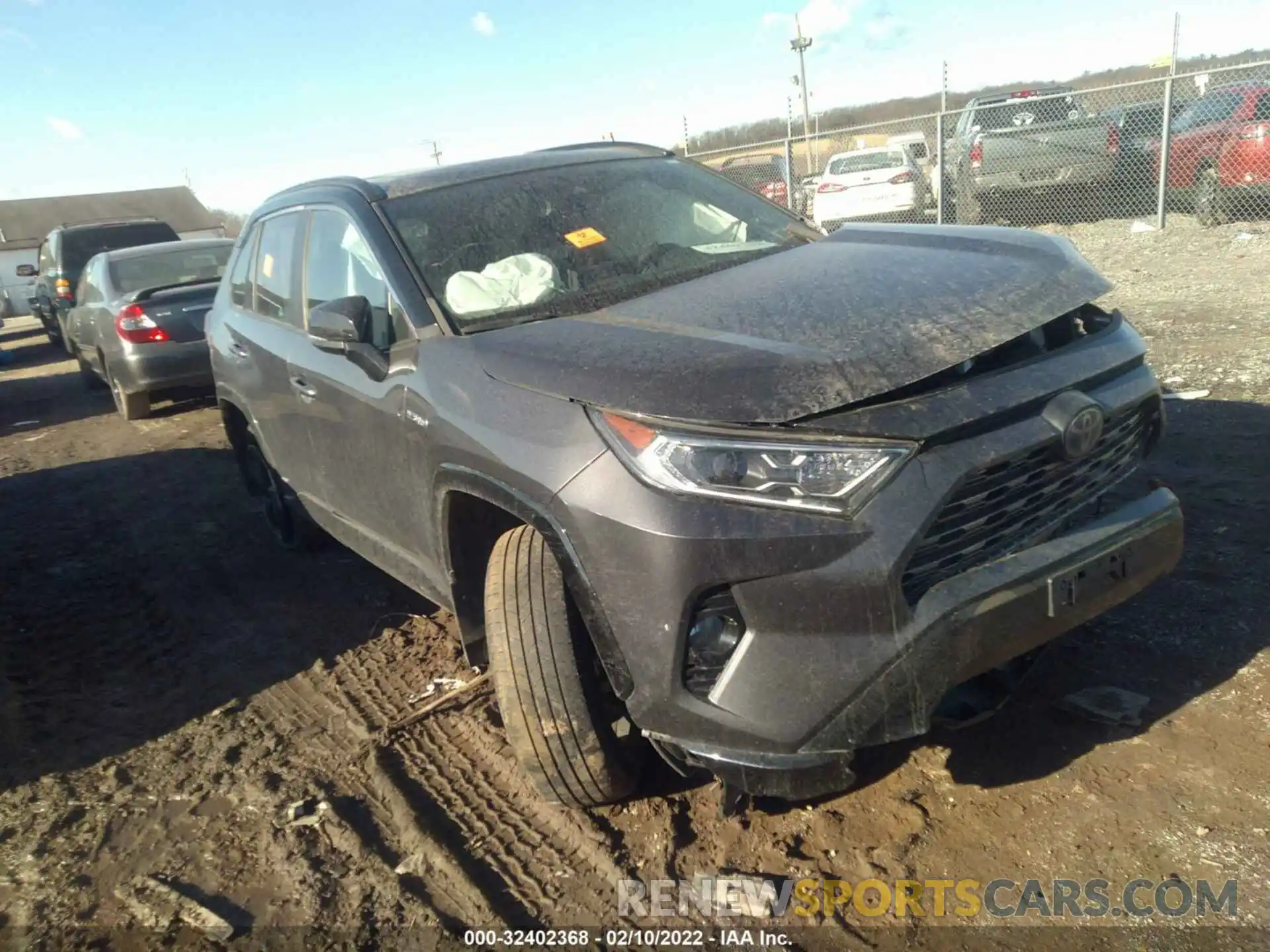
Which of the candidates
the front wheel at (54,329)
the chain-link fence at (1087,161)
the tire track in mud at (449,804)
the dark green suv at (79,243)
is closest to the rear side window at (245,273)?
the tire track in mud at (449,804)

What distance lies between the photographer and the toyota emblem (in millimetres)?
2320

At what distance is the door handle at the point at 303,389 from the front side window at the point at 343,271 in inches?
11.1

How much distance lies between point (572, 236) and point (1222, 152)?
1139 cm

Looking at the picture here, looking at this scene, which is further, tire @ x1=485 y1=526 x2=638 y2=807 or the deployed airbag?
Result: the deployed airbag

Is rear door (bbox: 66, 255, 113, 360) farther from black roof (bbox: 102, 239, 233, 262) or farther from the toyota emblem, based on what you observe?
the toyota emblem

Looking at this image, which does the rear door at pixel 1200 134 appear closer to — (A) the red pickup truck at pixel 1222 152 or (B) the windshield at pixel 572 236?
(A) the red pickup truck at pixel 1222 152

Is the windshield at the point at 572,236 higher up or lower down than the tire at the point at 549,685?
higher up

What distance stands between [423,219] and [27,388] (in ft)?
40.8

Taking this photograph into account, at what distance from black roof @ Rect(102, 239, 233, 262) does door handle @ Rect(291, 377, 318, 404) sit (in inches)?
242

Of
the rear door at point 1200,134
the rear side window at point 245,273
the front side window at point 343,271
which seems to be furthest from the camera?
the rear door at point 1200,134

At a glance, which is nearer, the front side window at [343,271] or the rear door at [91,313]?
the front side window at [343,271]

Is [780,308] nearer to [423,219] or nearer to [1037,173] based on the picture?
[423,219]

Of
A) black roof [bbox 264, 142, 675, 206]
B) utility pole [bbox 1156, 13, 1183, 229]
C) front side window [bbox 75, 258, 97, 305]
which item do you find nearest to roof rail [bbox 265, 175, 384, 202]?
black roof [bbox 264, 142, 675, 206]

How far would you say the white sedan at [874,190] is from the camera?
14.7 meters
